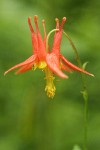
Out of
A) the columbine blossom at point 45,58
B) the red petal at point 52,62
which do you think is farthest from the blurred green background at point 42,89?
the red petal at point 52,62

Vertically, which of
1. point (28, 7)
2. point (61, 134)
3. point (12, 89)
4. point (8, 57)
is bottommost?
point (61, 134)

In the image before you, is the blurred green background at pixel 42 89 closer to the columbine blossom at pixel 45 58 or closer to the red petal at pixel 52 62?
the columbine blossom at pixel 45 58

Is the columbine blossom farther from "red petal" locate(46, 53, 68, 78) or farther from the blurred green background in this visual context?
the blurred green background

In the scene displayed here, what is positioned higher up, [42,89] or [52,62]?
[52,62]

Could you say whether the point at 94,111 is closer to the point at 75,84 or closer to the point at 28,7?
the point at 75,84

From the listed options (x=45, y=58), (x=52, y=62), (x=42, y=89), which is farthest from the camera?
(x=42, y=89)

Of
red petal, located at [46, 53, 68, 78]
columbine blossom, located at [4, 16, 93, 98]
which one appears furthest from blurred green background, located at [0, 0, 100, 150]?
red petal, located at [46, 53, 68, 78]

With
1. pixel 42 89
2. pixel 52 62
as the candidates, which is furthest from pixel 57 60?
pixel 42 89

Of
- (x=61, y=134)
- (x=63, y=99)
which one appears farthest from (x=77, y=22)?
(x=61, y=134)

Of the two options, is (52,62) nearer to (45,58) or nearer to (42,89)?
(45,58)
